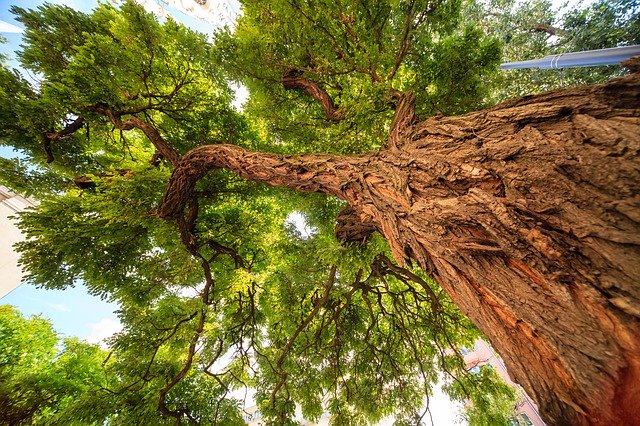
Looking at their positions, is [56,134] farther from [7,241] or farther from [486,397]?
[7,241]

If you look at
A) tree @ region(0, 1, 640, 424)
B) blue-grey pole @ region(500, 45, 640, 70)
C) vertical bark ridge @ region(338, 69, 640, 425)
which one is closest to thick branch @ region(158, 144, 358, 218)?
tree @ region(0, 1, 640, 424)

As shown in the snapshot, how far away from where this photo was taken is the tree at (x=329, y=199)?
3.62ft

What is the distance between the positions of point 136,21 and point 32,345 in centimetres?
1083

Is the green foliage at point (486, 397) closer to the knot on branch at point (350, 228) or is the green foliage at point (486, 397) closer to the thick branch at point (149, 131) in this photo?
the knot on branch at point (350, 228)

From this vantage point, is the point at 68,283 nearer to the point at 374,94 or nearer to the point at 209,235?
the point at 209,235

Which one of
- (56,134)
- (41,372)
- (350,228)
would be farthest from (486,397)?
(41,372)

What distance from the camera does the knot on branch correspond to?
4.09 metres

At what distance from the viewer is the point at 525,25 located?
9.48m

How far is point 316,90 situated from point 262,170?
257cm

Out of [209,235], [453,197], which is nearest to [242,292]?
[209,235]

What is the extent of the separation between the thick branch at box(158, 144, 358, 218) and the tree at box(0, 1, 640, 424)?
31 millimetres

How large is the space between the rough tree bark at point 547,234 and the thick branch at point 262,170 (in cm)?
81

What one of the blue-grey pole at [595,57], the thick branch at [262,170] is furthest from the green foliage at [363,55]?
the thick branch at [262,170]

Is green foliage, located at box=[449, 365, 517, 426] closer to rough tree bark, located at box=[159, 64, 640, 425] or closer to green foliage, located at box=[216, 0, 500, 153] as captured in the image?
rough tree bark, located at box=[159, 64, 640, 425]
